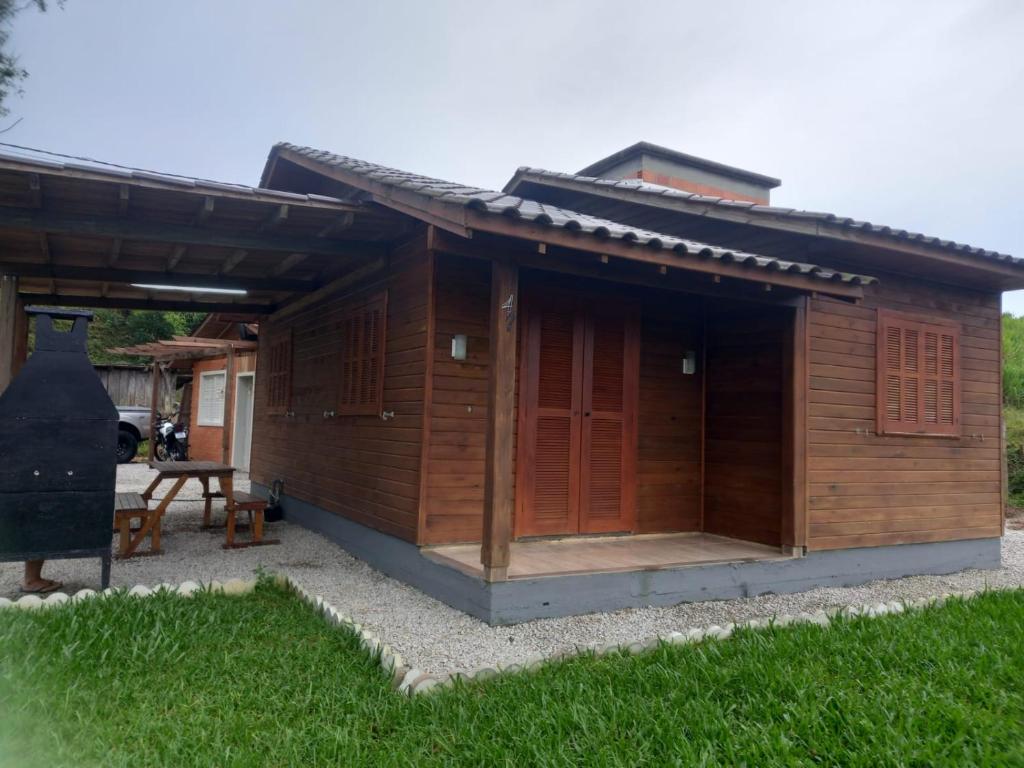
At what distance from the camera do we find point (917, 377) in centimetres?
662

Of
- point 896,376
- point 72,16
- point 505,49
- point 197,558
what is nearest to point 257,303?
point 72,16

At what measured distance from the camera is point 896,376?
6.49m

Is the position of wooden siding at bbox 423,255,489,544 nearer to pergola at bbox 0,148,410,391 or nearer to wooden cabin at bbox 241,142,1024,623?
wooden cabin at bbox 241,142,1024,623

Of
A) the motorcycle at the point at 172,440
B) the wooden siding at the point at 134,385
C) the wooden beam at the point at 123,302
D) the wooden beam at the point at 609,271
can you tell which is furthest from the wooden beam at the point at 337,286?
the wooden siding at the point at 134,385

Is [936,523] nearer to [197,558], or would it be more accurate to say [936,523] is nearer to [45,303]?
[197,558]

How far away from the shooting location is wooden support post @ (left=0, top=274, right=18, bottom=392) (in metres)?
6.37

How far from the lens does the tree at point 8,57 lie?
5.51 metres

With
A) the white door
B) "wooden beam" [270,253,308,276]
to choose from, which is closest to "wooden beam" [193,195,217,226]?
"wooden beam" [270,253,308,276]

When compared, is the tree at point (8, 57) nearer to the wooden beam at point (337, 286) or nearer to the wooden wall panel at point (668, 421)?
the wooden beam at point (337, 286)

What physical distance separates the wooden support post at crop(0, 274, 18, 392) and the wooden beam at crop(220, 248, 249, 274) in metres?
1.85

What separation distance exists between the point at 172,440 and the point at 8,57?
10.5m

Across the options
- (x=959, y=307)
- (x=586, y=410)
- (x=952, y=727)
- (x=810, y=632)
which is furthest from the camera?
(x=959, y=307)

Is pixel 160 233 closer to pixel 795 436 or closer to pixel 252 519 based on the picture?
pixel 252 519

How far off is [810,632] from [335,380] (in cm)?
481
